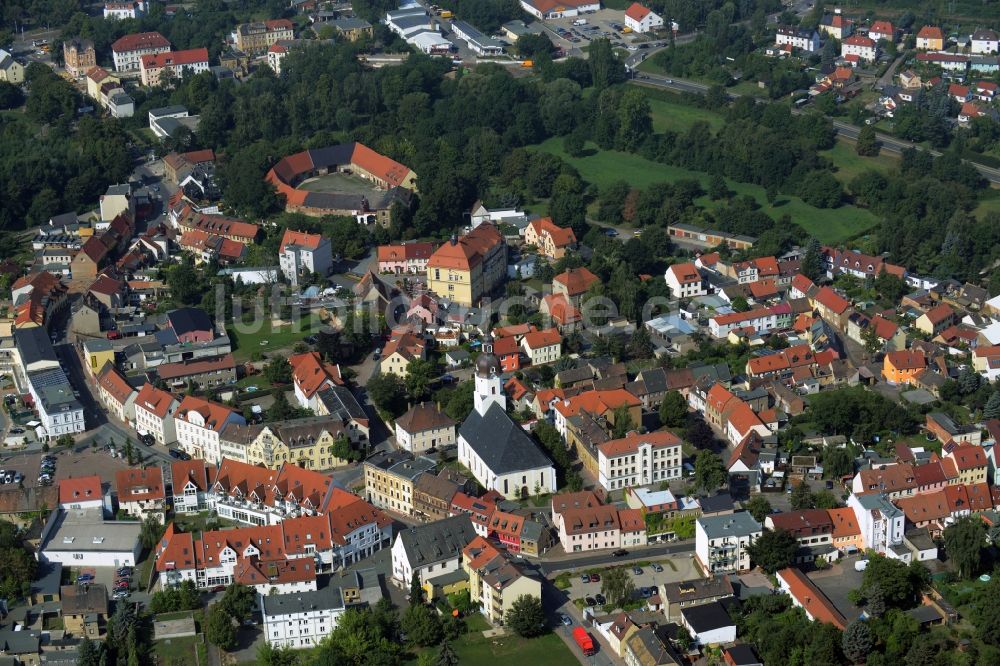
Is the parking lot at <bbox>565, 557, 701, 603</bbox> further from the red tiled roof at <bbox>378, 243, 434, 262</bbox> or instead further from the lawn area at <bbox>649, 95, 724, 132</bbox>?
the lawn area at <bbox>649, 95, 724, 132</bbox>

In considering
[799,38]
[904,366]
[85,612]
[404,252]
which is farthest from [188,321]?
[799,38]

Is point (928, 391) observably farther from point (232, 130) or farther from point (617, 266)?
point (232, 130)

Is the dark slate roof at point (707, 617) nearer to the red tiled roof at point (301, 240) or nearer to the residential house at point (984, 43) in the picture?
the red tiled roof at point (301, 240)

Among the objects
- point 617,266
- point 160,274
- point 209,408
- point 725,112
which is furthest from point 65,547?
point 725,112

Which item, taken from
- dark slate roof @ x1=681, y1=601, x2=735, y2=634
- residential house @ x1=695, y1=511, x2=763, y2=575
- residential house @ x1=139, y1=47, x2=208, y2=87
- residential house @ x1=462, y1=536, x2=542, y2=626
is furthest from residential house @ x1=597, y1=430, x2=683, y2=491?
residential house @ x1=139, y1=47, x2=208, y2=87

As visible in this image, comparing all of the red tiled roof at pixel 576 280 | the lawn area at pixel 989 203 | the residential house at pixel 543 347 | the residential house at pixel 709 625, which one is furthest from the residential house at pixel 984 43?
the residential house at pixel 709 625
